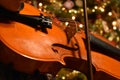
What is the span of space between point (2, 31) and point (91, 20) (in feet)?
3.94

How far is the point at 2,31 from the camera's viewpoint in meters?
0.99

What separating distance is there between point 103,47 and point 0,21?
47 cm

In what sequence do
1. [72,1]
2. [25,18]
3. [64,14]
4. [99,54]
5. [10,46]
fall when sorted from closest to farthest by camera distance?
[10,46], [25,18], [99,54], [64,14], [72,1]

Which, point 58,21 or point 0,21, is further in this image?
point 58,21

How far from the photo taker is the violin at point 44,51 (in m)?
0.98

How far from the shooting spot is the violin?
0.98 metres

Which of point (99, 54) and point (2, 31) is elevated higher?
point (2, 31)

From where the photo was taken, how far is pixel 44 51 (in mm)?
1037

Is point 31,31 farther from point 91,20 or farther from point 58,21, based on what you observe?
point 91,20

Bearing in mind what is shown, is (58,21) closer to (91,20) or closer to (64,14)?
(64,14)

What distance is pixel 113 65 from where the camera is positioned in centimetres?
125

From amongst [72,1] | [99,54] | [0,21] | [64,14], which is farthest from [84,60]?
[72,1]

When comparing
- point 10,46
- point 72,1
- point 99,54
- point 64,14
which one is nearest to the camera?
point 10,46

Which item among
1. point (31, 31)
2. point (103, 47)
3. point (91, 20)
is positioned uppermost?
point (31, 31)
